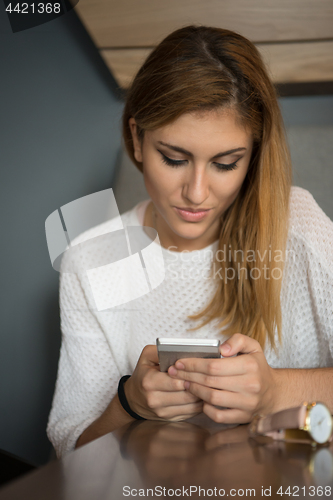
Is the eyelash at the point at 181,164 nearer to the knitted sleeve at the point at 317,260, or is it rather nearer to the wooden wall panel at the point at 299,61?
the knitted sleeve at the point at 317,260

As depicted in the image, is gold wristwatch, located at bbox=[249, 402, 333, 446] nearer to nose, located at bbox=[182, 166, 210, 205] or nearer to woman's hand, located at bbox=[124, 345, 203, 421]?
woman's hand, located at bbox=[124, 345, 203, 421]

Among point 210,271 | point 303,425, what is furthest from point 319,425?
point 210,271

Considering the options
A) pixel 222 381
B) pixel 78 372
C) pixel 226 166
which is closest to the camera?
pixel 222 381

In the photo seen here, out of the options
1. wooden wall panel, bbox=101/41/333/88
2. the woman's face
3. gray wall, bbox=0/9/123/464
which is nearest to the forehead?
the woman's face

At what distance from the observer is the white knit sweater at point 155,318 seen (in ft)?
2.27

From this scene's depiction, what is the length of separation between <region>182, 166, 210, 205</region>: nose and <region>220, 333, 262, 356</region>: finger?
0.58 feet

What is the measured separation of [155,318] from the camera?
787 mm

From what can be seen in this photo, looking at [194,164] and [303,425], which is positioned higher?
[194,164]

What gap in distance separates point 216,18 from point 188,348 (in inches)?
20.8

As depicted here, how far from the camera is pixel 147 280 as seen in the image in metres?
0.74

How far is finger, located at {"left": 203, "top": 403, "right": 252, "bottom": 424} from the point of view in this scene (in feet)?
1.64

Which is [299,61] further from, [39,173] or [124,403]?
[124,403]

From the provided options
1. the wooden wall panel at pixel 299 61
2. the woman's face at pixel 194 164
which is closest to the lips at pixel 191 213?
the woman's face at pixel 194 164

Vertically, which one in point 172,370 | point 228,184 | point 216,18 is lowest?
point 172,370
